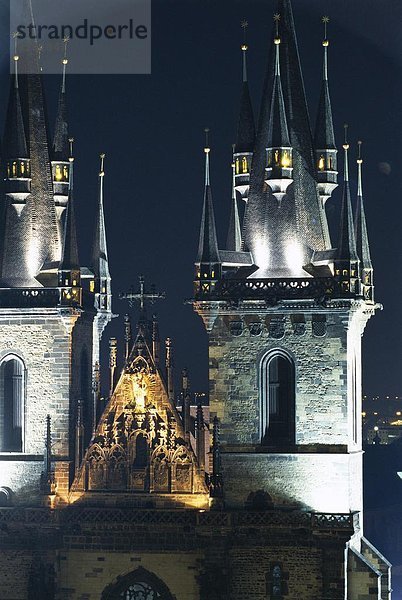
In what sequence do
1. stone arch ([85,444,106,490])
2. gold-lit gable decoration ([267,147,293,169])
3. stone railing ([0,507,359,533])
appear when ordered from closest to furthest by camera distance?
stone railing ([0,507,359,533]), gold-lit gable decoration ([267,147,293,169]), stone arch ([85,444,106,490])

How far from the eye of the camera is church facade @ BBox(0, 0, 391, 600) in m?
81.5

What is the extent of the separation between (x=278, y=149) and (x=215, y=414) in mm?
9409

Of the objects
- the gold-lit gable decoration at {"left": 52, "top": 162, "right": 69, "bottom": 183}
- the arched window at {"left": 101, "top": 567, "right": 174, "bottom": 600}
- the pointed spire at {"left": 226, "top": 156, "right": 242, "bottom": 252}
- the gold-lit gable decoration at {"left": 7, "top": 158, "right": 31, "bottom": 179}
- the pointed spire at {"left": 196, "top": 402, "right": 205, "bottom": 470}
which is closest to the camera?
the arched window at {"left": 101, "top": 567, "right": 174, "bottom": 600}

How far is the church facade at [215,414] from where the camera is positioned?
8150 centimetres

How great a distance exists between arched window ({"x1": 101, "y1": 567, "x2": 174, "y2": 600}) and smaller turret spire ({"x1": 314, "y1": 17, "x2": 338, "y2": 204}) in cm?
1470

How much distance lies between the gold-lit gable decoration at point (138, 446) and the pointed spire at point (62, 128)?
26.8 feet

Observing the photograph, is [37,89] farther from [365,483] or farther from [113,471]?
[365,483]

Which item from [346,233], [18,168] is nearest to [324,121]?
[346,233]

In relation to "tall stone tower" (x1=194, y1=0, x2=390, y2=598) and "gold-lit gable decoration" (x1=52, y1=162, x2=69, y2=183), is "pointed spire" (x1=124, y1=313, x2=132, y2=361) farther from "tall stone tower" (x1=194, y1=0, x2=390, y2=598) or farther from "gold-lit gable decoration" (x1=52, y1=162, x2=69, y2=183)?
"gold-lit gable decoration" (x1=52, y1=162, x2=69, y2=183)

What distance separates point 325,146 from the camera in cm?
8519

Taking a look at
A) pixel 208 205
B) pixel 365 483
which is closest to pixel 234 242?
pixel 208 205

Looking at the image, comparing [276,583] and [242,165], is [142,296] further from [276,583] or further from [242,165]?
[276,583]

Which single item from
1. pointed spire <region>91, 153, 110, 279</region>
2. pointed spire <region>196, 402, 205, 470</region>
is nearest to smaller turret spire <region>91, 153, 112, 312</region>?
pointed spire <region>91, 153, 110, 279</region>

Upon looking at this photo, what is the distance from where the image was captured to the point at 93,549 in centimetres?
8244
